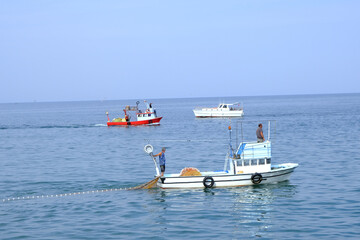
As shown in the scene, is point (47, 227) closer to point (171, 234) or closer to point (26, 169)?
point (171, 234)

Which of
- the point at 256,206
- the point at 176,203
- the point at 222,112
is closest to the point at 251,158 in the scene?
the point at 256,206

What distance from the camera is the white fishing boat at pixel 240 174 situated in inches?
1342

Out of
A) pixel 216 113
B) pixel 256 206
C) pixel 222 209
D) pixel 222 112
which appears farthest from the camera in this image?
pixel 216 113

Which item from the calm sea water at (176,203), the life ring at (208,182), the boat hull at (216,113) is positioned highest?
the boat hull at (216,113)

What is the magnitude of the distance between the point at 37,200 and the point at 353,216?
20.0 metres

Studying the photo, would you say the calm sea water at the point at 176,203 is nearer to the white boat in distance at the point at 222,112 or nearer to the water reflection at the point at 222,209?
the water reflection at the point at 222,209

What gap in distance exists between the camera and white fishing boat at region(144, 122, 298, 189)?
3409cm

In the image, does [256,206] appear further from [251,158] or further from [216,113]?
[216,113]

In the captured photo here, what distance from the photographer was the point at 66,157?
56844mm

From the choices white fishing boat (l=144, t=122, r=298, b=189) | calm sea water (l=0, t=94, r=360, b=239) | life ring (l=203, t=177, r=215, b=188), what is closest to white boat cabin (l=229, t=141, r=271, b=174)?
white fishing boat (l=144, t=122, r=298, b=189)

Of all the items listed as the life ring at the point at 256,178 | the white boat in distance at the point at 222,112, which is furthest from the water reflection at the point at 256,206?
the white boat in distance at the point at 222,112

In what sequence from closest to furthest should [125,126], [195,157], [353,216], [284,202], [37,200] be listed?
[353,216] → [284,202] → [37,200] → [195,157] → [125,126]

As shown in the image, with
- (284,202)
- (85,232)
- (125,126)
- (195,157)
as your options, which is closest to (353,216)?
(284,202)

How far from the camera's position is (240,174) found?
1350 inches
